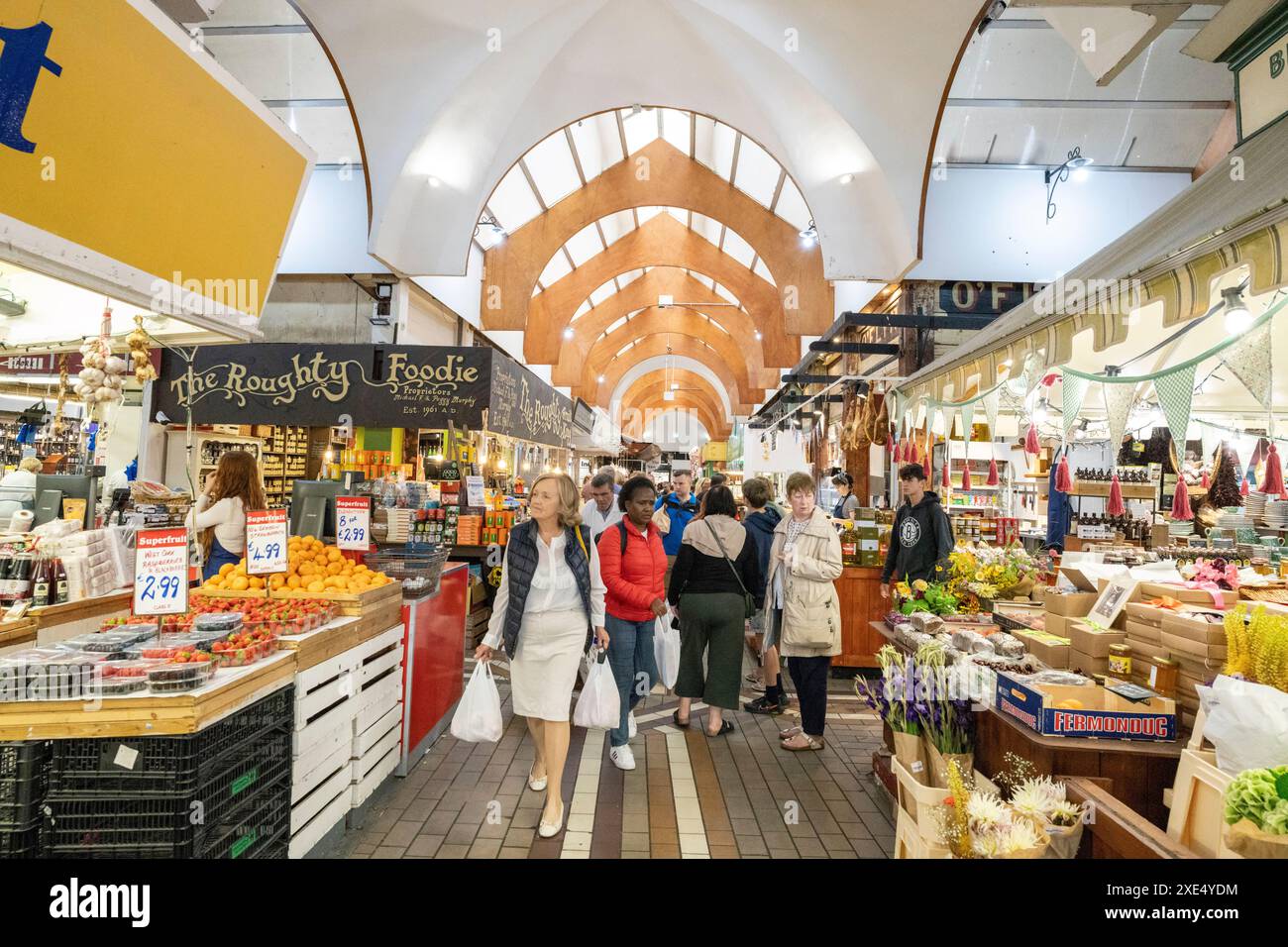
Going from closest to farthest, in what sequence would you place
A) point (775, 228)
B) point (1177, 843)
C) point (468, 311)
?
point (1177, 843), point (775, 228), point (468, 311)

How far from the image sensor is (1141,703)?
2480 mm

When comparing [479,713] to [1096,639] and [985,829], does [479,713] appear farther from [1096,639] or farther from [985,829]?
[1096,639]

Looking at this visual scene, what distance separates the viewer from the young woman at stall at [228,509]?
4.29 m

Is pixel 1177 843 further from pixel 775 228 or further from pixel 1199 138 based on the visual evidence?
pixel 775 228

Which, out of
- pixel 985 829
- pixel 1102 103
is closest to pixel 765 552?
pixel 985 829

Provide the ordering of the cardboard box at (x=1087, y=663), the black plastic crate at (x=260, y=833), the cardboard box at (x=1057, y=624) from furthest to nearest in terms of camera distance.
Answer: the cardboard box at (x=1057, y=624)
the cardboard box at (x=1087, y=663)
the black plastic crate at (x=260, y=833)

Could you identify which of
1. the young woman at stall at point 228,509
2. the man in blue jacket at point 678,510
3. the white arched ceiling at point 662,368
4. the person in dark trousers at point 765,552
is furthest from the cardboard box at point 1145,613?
the white arched ceiling at point 662,368

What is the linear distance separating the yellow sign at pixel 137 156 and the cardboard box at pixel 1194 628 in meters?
5.01

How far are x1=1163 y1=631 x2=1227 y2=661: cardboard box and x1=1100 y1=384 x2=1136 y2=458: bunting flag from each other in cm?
147

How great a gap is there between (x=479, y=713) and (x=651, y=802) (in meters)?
1.10

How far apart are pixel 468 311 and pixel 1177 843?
38.9ft

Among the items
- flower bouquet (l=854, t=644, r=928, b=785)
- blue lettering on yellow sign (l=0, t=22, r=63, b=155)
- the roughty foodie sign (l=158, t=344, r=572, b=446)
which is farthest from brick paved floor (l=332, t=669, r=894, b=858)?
the roughty foodie sign (l=158, t=344, r=572, b=446)

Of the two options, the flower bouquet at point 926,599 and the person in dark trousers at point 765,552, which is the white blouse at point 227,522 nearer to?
the person in dark trousers at point 765,552
